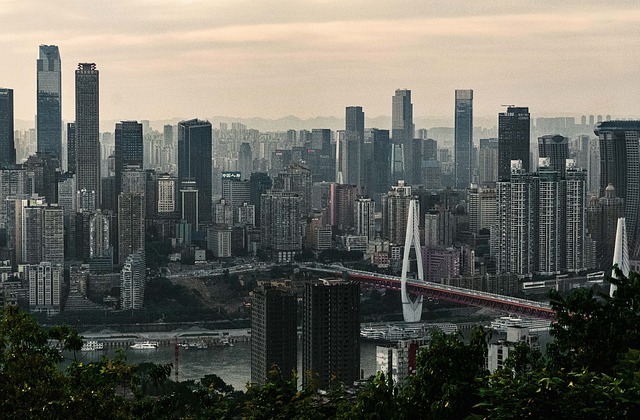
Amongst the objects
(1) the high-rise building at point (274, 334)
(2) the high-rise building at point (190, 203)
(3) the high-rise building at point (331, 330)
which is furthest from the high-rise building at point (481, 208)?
(1) the high-rise building at point (274, 334)

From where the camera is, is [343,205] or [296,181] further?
[296,181]

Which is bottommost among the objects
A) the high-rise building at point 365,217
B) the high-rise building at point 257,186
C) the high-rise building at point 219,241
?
the high-rise building at point 219,241

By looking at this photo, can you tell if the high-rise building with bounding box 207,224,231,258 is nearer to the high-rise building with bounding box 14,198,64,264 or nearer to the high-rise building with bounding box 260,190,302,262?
the high-rise building with bounding box 260,190,302,262

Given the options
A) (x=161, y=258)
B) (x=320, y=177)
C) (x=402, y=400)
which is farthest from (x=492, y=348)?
(x=320, y=177)

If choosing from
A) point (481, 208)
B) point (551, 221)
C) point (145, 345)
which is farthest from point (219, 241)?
point (145, 345)

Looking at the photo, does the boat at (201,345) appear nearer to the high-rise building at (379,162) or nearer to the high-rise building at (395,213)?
the high-rise building at (395,213)

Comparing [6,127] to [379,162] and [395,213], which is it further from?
[395,213]

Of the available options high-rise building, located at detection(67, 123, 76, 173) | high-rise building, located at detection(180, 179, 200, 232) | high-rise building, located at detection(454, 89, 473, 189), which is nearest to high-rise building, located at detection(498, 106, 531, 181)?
high-rise building, located at detection(454, 89, 473, 189)
